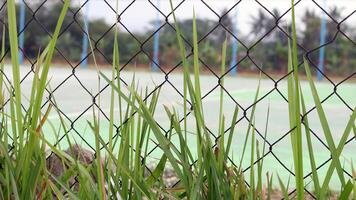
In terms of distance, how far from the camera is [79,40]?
856 inches

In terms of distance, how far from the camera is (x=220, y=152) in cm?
86

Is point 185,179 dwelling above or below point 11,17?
below

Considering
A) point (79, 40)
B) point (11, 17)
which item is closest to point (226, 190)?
point (11, 17)

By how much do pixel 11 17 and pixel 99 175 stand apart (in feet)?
0.91

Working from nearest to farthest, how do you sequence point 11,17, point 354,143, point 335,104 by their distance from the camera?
1. point 11,17
2. point 354,143
3. point 335,104

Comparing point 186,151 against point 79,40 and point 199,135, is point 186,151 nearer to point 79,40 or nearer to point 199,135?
point 199,135

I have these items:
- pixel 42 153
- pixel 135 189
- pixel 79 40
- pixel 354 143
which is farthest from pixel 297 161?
pixel 79 40

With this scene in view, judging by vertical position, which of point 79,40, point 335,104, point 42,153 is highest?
point 79,40

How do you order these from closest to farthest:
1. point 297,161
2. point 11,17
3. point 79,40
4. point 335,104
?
point 297,161, point 11,17, point 335,104, point 79,40

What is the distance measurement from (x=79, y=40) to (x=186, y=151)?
21262mm

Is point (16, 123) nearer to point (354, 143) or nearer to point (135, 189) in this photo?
point (135, 189)

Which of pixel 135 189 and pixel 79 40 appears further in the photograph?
pixel 79 40

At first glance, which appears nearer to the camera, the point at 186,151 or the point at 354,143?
the point at 186,151

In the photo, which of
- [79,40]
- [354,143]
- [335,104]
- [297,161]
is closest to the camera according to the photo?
[297,161]
